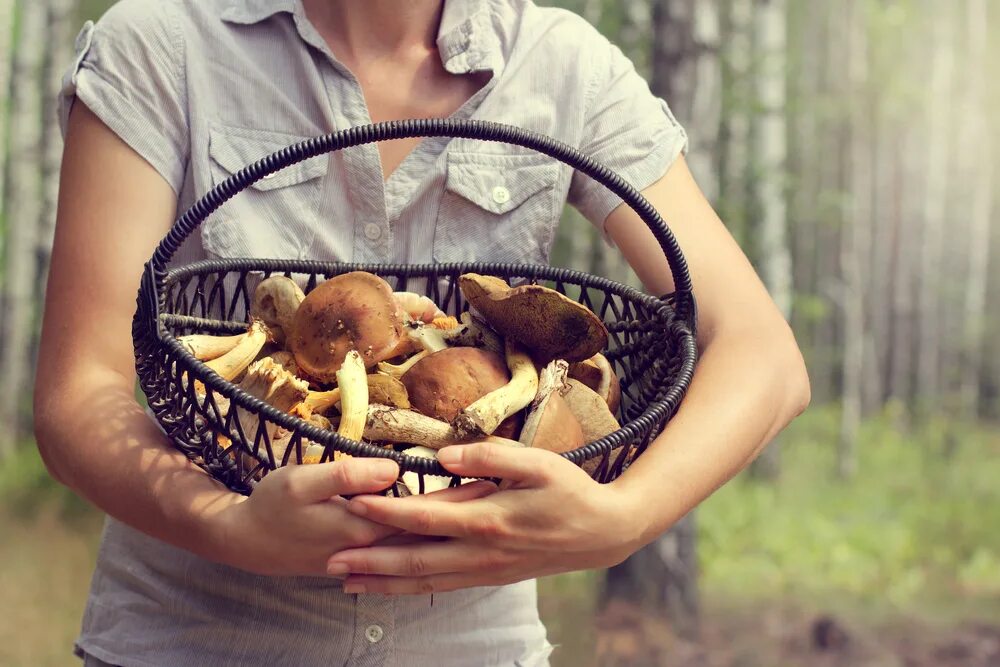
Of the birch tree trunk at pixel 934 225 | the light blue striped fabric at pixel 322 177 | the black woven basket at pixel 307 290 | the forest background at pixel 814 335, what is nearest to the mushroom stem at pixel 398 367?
the black woven basket at pixel 307 290

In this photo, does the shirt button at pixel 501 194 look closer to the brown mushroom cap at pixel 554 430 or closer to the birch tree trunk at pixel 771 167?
the brown mushroom cap at pixel 554 430

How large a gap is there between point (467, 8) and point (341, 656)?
687 millimetres

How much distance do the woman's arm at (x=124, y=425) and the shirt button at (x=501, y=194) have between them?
1.09 feet

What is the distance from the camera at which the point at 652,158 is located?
42.0 inches

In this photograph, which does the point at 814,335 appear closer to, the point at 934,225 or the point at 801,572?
the point at 934,225

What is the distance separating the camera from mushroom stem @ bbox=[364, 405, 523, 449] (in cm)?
74

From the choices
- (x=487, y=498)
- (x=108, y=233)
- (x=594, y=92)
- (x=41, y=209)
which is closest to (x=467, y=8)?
(x=594, y=92)

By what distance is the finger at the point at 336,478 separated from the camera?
0.62 meters

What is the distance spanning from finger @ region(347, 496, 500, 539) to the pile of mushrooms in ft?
0.20

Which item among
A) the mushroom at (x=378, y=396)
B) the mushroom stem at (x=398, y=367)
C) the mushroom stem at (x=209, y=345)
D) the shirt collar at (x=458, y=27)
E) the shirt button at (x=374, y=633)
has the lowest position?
the shirt button at (x=374, y=633)

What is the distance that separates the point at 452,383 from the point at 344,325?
0.10 meters

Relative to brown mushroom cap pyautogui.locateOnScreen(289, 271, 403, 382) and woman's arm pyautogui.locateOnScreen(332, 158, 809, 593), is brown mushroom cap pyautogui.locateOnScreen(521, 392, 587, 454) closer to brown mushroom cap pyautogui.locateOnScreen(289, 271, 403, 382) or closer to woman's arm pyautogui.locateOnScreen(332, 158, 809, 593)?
woman's arm pyautogui.locateOnScreen(332, 158, 809, 593)

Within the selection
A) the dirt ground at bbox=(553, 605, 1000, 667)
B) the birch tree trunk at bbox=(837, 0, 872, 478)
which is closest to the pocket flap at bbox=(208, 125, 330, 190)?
the dirt ground at bbox=(553, 605, 1000, 667)

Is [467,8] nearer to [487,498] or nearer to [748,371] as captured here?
[748,371]
